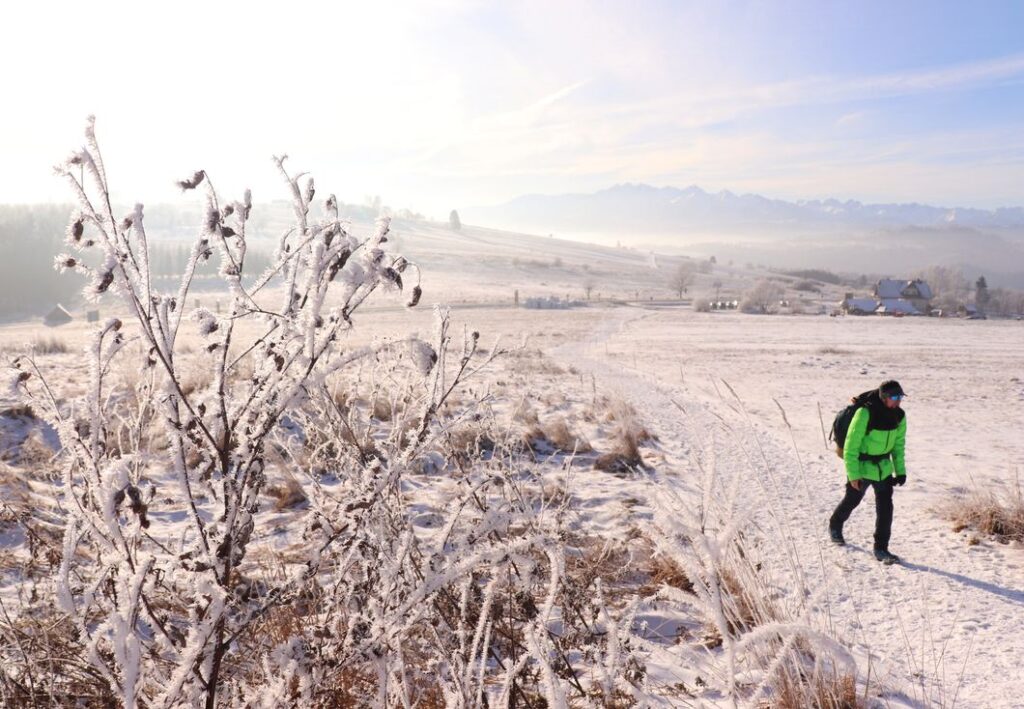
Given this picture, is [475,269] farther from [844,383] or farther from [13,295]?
[844,383]

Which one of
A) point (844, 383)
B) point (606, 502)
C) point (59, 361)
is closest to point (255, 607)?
point (606, 502)

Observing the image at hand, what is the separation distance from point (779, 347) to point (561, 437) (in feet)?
59.2

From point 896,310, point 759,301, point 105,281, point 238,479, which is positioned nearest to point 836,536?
point 238,479

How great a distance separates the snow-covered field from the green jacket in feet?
1.72

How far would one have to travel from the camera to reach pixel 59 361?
12.4 m

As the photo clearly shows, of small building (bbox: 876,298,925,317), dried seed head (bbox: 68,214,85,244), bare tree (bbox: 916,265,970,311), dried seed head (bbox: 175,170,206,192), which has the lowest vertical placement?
dried seed head (bbox: 68,214,85,244)

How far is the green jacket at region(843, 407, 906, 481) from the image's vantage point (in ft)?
16.6

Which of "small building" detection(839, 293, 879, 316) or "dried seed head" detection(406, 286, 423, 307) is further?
"small building" detection(839, 293, 879, 316)

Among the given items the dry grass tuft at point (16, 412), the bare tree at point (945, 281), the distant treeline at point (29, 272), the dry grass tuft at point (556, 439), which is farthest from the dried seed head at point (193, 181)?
the bare tree at point (945, 281)

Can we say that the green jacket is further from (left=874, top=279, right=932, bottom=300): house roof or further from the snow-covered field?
(left=874, top=279, right=932, bottom=300): house roof

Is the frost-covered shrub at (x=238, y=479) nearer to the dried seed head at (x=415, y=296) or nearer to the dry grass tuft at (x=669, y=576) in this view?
the dried seed head at (x=415, y=296)

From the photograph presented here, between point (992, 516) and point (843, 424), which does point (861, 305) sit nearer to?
point (992, 516)

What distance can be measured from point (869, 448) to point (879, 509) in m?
0.52

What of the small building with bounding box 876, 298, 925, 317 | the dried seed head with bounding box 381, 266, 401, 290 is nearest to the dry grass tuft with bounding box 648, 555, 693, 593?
the dried seed head with bounding box 381, 266, 401, 290
